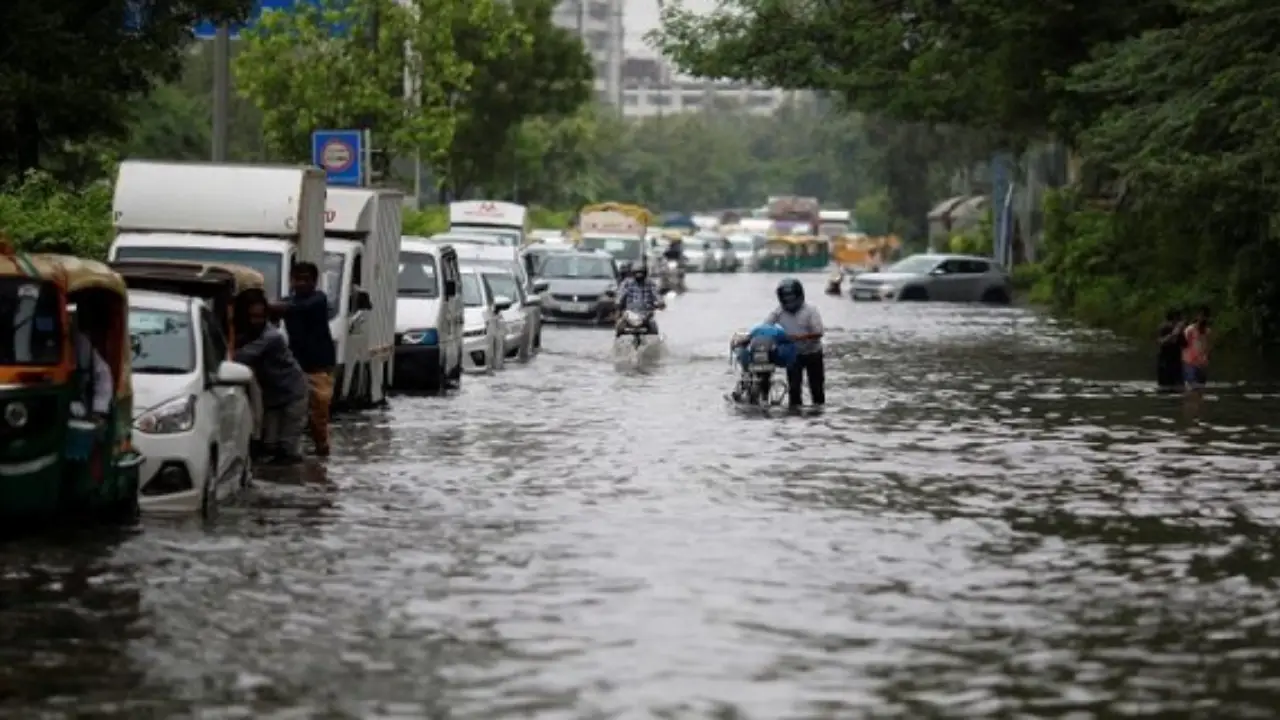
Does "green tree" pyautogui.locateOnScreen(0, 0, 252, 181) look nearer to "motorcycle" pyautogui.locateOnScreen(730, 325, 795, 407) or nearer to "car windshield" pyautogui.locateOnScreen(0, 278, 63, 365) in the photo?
"motorcycle" pyautogui.locateOnScreen(730, 325, 795, 407)

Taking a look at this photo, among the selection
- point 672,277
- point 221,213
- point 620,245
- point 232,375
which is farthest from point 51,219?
point 672,277

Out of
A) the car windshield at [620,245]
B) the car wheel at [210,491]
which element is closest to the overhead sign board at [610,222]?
the car windshield at [620,245]

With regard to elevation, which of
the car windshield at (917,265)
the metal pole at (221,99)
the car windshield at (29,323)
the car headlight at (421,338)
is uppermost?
the metal pole at (221,99)

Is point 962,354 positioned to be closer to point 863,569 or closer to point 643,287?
point 643,287

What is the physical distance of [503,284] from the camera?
46.1 meters

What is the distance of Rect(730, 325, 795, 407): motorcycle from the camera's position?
31.2m

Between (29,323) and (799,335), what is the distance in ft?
49.1

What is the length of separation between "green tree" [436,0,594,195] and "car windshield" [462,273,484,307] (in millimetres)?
41817

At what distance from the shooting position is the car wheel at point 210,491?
19172mm

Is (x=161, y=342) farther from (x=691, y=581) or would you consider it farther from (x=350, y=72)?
(x=350, y=72)

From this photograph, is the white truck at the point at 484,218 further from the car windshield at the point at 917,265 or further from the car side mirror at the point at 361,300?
the car side mirror at the point at 361,300

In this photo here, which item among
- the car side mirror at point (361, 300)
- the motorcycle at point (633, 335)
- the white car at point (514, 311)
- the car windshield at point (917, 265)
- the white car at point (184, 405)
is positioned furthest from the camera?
the car windshield at point (917, 265)

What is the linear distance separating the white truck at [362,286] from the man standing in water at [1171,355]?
29.3 ft

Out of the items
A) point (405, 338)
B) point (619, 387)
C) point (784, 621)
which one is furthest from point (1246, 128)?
point (784, 621)
